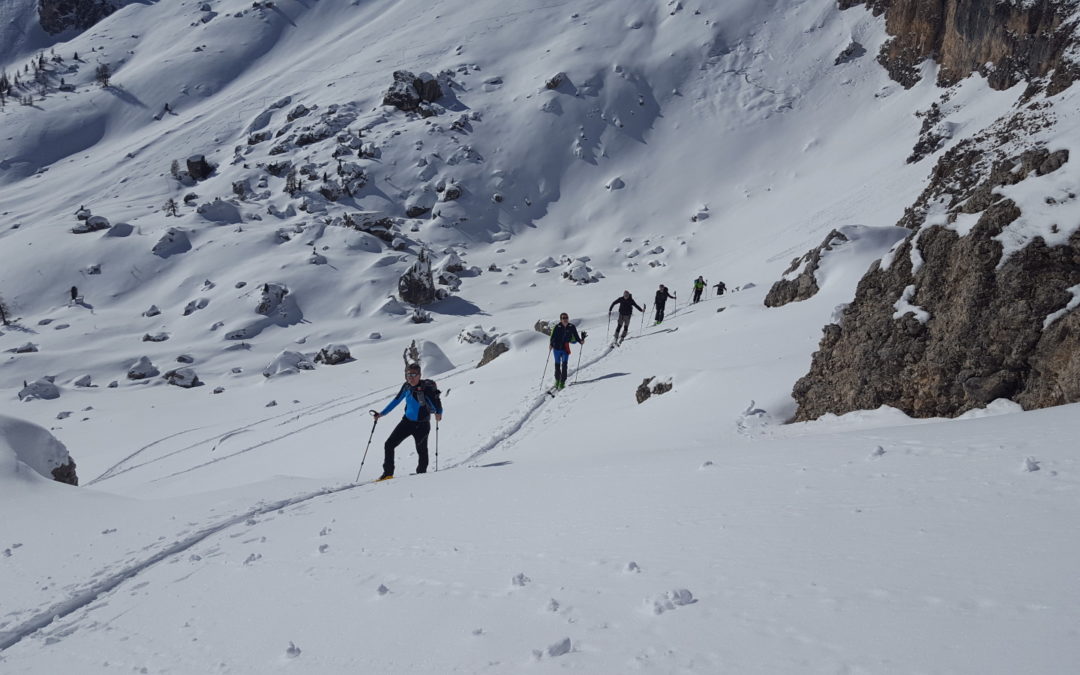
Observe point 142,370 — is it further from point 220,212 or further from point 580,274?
point 580,274

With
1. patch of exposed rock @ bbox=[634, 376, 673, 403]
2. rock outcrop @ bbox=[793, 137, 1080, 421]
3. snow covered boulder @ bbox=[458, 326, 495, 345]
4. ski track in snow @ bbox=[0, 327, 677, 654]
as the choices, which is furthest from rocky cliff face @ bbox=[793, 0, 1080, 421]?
snow covered boulder @ bbox=[458, 326, 495, 345]

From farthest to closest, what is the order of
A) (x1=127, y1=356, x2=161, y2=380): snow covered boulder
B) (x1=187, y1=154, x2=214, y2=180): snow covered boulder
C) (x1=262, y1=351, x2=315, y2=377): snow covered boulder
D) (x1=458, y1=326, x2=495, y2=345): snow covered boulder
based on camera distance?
(x1=187, y1=154, x2=214, y2=180): snow covered boulder, (x1=127, y1=356, x2=161, y2=380): snow covered boulder, (x1=458, y1=326, x2=495, y2=345): snow covered boulder, (x1=262, y1=351, x2=315, y2=377): snow covered boulder

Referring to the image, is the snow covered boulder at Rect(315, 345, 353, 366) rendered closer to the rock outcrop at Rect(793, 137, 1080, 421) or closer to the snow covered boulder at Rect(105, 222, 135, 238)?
the snow covered boulder at Rect(105, 222, 135, 238)

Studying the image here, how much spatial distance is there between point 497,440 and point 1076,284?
9.98 m

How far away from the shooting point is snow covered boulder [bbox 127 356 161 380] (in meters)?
41.6

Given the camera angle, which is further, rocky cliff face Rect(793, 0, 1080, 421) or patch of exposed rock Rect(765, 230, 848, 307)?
patch of exposed rock Rect(765, 230, 848, 307)

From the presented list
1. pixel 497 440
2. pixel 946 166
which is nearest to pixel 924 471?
pixel 497 440

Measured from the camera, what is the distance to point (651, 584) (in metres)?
3.96

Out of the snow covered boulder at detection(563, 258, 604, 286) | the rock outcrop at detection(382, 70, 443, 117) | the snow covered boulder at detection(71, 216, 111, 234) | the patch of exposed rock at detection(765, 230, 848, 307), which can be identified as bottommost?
the patch of exposed rock at detection(765, 230, 848, 307)

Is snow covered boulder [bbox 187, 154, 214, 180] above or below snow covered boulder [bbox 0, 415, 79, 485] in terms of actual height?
above

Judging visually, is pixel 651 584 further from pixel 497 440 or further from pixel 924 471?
pixel 497 440

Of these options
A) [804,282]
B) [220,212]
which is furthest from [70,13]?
[804,282]

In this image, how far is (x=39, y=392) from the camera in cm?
3756

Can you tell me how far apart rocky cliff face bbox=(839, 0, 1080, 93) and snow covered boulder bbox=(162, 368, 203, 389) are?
54.0 m
